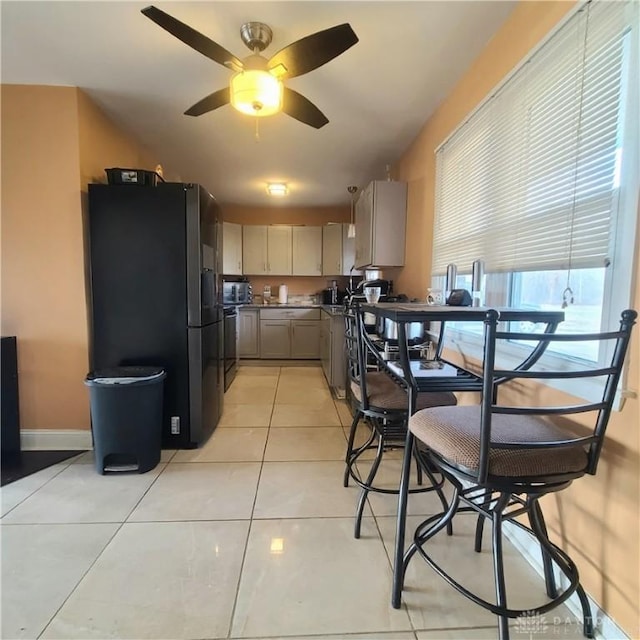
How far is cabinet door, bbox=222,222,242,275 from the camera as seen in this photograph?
537 cm

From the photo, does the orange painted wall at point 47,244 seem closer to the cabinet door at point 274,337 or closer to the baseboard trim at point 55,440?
the baseboard trim at point 55,440

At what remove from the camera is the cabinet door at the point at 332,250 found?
5492 mm

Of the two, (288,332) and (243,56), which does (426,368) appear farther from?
(288,332)

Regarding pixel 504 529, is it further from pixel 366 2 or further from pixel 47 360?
pixel 47 360

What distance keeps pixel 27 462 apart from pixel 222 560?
5.58ft

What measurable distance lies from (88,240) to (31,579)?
1.96 metres

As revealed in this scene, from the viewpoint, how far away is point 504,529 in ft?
5.65

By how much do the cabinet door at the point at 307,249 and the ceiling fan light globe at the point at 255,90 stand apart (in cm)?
374

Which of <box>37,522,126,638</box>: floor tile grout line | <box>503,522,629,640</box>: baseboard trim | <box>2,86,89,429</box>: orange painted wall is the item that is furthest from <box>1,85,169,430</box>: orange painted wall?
<box>503,522,629,640</box>: baseboard trim

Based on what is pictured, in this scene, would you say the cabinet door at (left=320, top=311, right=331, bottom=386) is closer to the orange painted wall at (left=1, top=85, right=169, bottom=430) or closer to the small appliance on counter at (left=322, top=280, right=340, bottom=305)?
the small appliance on counter at (left=322, top=280, right=340, bottom=305)

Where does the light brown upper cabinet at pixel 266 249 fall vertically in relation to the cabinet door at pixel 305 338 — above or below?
above

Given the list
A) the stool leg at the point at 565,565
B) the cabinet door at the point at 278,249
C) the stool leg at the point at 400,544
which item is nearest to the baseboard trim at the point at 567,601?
the stool leg at the point at 565,565

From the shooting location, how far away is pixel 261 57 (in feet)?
5.90

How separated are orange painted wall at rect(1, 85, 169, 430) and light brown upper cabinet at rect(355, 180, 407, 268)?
2.25 m
